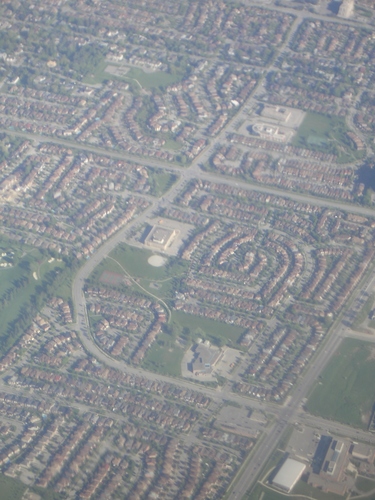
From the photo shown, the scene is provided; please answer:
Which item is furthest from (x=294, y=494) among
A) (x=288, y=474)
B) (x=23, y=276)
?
(x=23, y=276)

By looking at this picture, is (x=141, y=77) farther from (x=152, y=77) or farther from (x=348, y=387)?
(x=348, y=387)

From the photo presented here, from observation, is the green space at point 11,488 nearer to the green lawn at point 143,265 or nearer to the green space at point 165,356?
the green space at point 165,356

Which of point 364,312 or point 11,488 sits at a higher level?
point 364,312

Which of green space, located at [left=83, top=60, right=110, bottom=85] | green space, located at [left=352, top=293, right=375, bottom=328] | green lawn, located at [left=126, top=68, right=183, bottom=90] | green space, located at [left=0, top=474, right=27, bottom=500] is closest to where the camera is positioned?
green space, located at [left=0, top=474, right=27, bottom=500]

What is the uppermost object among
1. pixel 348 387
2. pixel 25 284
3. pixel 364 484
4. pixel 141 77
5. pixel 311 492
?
pixel 141 77

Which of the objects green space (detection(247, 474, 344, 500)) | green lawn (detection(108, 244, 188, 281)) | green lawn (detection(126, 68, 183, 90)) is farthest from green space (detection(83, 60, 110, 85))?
green space (detection(247, 474, 344, 500))

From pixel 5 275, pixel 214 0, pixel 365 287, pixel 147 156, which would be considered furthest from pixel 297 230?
pixel 214 0

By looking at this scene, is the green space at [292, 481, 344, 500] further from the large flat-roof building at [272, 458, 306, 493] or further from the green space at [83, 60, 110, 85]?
the green space at [83, 60, 110, 85]

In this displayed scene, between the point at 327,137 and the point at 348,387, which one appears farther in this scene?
the point at 327,137

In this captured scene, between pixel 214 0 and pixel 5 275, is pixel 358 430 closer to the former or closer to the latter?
pixel 5 275
